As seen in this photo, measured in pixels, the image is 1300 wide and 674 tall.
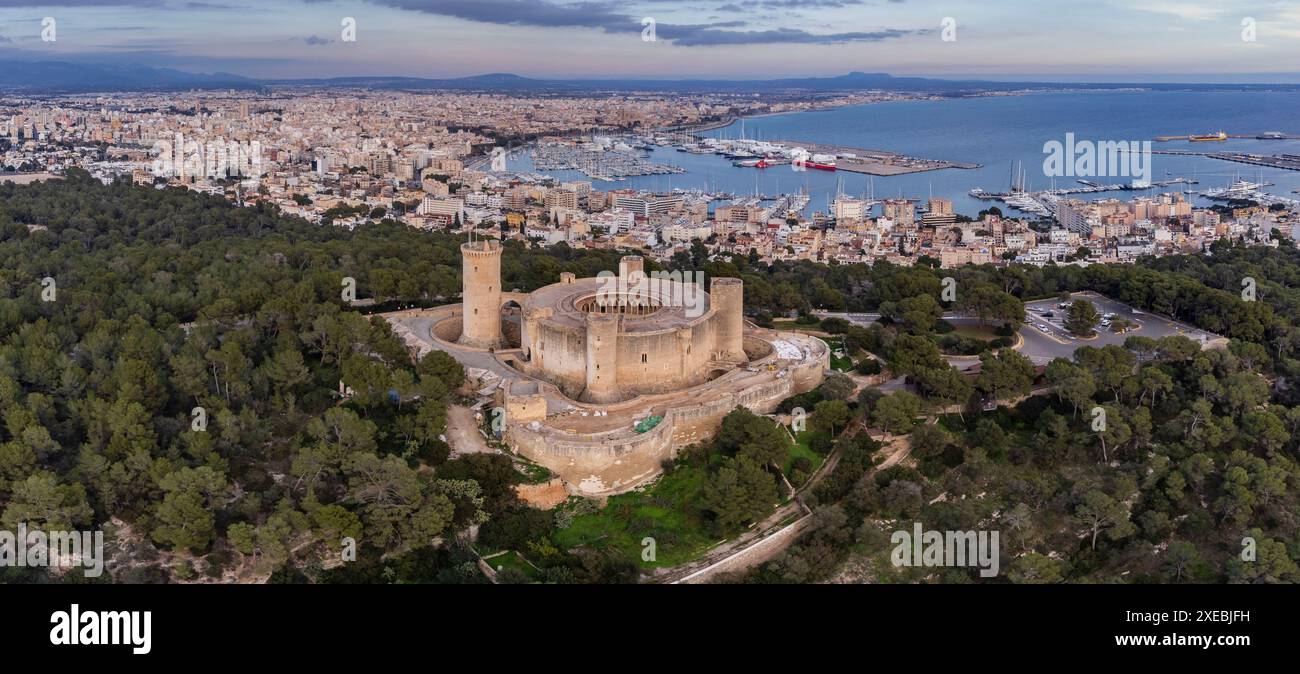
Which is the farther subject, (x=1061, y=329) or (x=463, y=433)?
(x=1061, y=329)

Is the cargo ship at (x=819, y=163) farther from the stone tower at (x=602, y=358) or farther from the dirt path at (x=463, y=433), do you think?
the dirt path at (x=463, y=433)

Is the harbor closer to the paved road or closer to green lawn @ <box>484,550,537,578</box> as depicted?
the paved road

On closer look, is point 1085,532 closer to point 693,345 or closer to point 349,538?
point 693,345

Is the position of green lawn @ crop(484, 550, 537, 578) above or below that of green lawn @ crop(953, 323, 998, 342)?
below

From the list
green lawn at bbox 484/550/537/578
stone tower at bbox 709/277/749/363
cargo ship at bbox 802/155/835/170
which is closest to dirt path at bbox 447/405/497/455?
green lawn at bbox 484/550/537/578

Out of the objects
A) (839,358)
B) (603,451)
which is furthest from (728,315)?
(603,451)

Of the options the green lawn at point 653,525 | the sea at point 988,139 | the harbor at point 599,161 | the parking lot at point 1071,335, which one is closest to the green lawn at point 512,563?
the green lawn at point 653,525

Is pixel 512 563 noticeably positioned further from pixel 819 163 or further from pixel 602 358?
pixel 819 163

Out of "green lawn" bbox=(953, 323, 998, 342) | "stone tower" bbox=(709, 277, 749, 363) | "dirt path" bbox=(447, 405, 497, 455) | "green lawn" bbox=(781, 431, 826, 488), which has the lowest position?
"green lawn" bbox=(781, 431, 826, 488)
